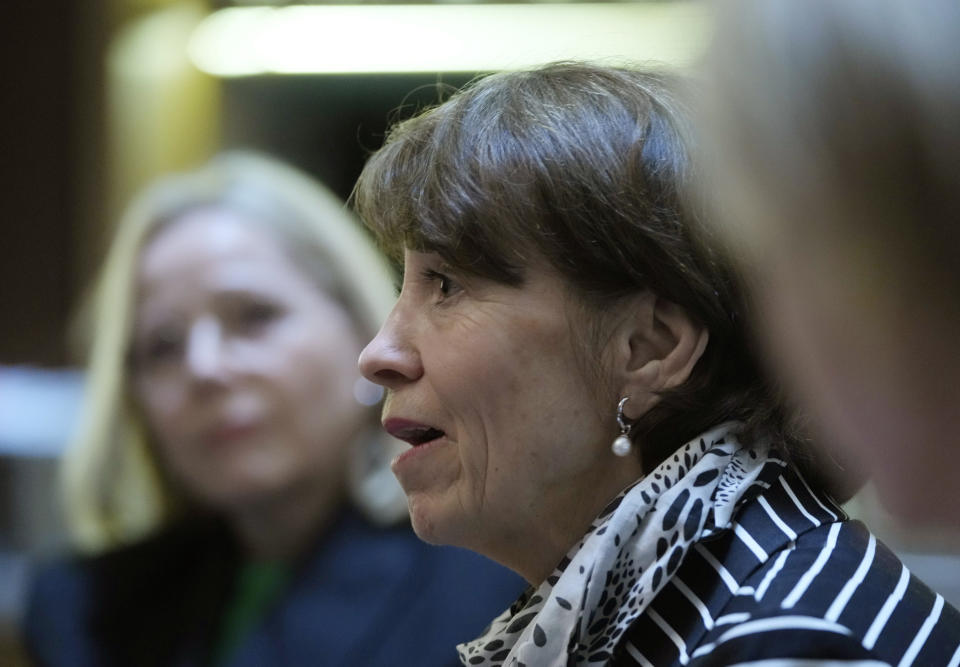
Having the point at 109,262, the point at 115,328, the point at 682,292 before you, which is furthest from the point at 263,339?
the point at 682,292

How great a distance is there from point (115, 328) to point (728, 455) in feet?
5.06

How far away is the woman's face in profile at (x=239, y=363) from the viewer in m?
2.08

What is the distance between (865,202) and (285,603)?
1.64 m

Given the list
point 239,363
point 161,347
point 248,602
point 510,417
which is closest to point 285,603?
point 248,602

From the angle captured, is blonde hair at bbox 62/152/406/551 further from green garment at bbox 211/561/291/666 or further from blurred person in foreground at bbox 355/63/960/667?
blurred person in foreground at bbox 355/63/960/667

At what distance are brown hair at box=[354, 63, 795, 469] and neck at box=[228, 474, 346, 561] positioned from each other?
0.96m

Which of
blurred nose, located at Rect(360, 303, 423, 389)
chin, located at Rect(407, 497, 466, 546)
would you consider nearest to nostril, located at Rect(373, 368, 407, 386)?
blurred nose, located at Rect(360, 303, 423, 389)

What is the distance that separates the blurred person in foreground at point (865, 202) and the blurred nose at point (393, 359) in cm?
58

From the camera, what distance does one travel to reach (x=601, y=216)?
1.14m

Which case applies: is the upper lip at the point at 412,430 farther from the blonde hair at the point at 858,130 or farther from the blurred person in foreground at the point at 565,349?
the blonde hair at the point at 858,130

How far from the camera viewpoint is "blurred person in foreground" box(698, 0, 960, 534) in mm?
572

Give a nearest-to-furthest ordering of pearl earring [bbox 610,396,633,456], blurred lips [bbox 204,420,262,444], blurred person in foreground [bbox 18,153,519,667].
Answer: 1. pearl earring [bbox 610,396,633,456]
2. blurred person in foreground [bbox 18,153,519,667]
3. blurred lips [bbox 204,420,262,444]

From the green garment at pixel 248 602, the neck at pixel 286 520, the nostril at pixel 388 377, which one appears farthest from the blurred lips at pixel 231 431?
the nostril at pixel 388 377

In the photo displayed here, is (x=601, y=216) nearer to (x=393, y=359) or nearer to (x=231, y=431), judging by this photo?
(x=393, y=359)
